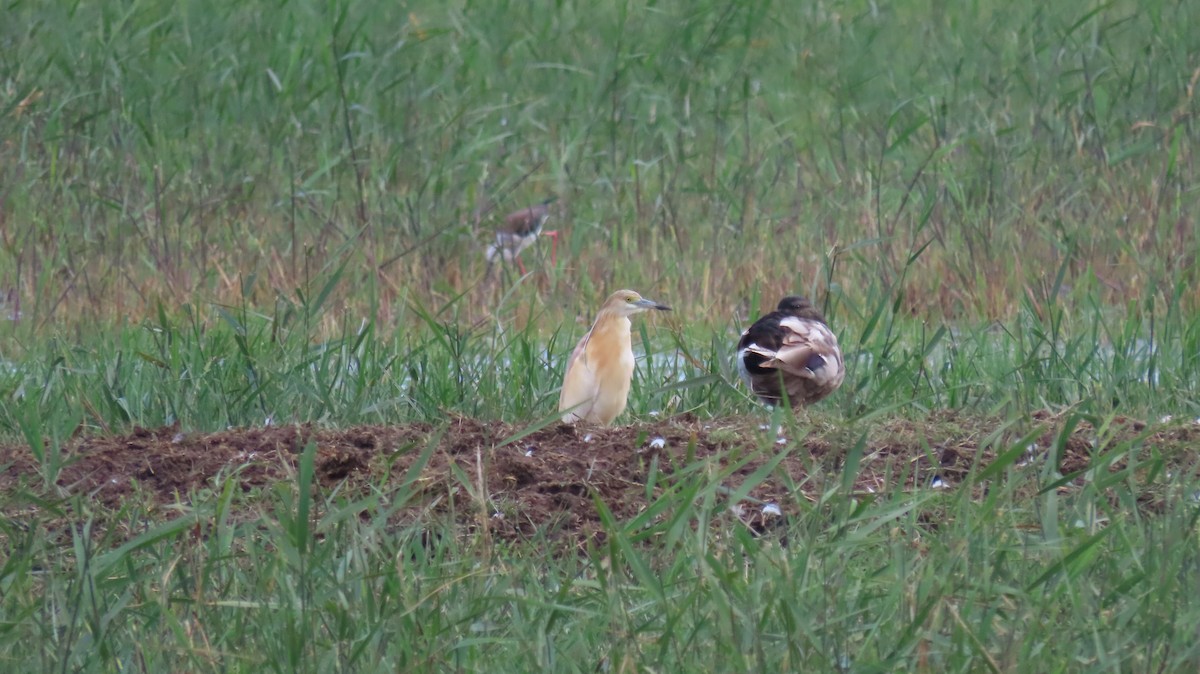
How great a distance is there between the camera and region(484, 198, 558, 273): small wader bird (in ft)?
30.0

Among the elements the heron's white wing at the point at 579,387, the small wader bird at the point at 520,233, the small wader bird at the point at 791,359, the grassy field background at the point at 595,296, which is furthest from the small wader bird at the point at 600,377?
the small wader bird at the point at 520,233

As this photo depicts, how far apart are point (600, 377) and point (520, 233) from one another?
4.04 m

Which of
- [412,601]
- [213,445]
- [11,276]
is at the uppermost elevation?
[412,601]

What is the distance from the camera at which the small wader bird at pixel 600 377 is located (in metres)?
5.75

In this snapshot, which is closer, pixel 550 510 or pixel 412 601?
pixel 412 601

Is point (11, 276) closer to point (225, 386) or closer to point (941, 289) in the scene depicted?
point (225, 386)

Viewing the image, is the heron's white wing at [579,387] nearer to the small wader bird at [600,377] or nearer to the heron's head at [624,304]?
the small wader bird at [600,377]

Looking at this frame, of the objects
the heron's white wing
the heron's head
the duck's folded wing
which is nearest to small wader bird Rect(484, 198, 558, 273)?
the heron's head

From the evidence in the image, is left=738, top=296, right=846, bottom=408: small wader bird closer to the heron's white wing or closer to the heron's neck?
the heron's neck

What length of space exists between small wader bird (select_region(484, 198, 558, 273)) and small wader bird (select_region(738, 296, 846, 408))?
2.84m

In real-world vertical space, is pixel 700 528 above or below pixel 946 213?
above

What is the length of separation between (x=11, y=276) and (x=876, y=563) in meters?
5.82

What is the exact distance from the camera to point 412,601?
3.72m

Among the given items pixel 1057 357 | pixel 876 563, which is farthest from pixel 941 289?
pixel 876 563
